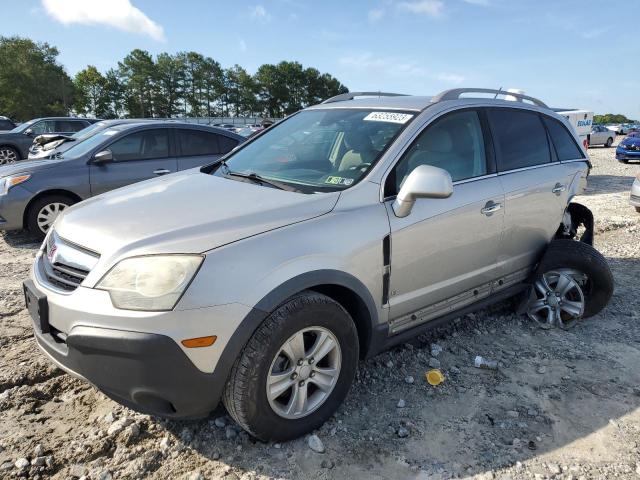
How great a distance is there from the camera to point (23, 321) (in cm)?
390

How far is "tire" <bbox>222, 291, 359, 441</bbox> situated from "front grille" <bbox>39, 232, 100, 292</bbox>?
0.85 metres

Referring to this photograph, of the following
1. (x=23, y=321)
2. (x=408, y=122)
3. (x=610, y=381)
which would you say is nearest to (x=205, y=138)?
(x=23, y=321)

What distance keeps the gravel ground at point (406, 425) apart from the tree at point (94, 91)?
86.4 m

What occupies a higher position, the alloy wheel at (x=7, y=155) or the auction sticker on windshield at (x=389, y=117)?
the auction sticker on windshield at (x=389, y=117)

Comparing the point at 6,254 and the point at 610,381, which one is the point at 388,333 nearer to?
the point at 610,381

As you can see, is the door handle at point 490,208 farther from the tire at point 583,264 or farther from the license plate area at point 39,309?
the license plate area at point 39,309

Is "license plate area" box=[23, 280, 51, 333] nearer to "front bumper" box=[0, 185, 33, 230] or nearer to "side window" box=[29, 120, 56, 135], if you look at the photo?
"front bumper" box=[0, 185, 33, 230]

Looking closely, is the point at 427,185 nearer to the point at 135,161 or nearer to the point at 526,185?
the point at 526,185

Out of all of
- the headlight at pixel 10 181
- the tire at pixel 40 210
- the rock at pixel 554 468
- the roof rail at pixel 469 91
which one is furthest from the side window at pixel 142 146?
the rock at pixel 554 468

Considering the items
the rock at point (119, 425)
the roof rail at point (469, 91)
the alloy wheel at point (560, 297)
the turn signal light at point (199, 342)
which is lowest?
the rock at point (119, 425)

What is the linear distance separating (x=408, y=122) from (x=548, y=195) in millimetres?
1589

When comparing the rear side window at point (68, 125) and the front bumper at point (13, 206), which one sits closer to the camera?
the front bumper at point (13, 206)

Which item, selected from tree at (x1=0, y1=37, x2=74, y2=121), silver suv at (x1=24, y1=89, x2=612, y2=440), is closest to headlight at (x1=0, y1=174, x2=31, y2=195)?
silver suv at (x1=24, y1=89, x2=612, y2=440)

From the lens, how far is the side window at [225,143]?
24.8 ft
